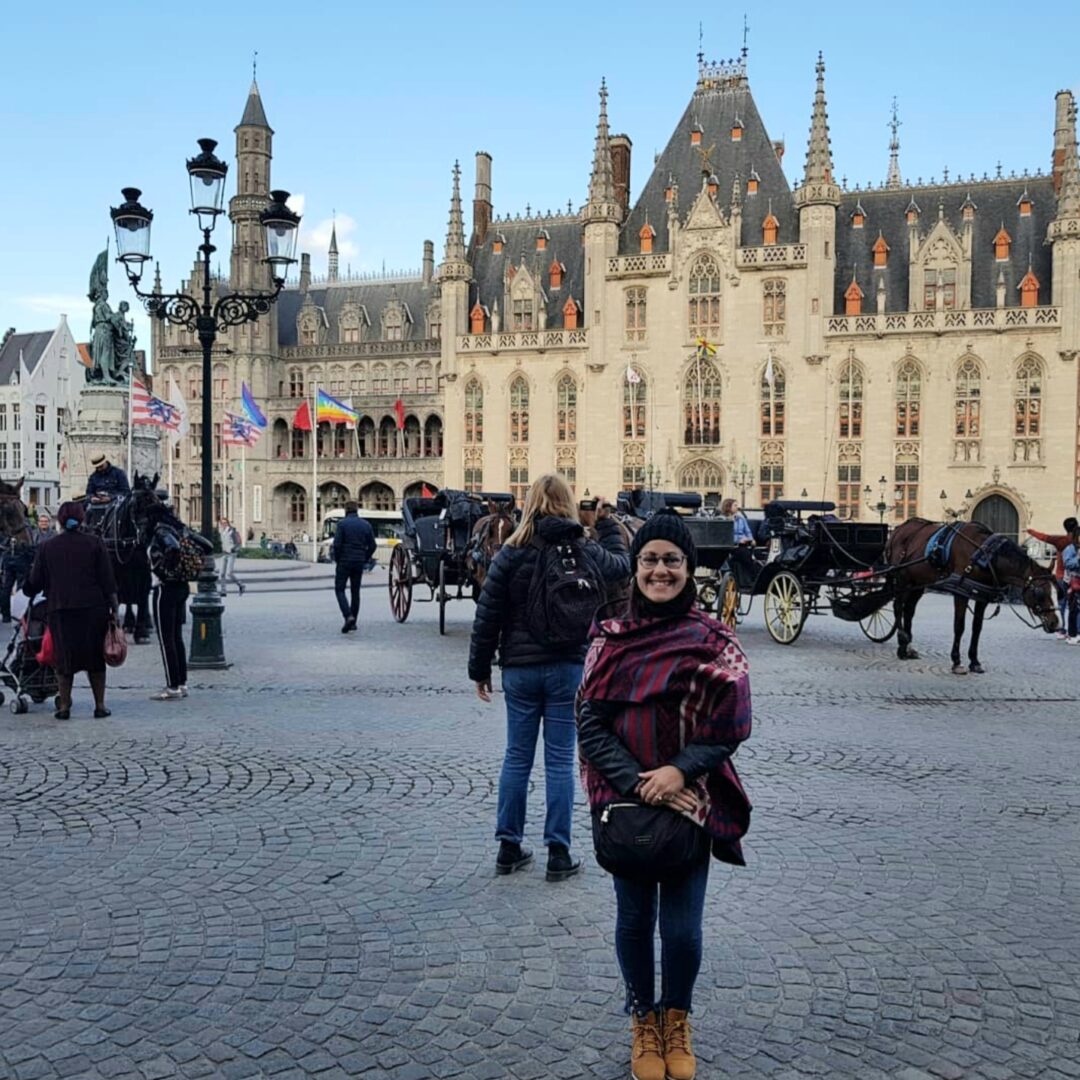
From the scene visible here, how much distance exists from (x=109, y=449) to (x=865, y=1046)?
25.7m

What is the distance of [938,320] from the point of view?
4544cm

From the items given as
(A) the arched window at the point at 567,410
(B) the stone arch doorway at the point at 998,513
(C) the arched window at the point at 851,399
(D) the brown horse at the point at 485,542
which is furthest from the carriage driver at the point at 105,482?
(B) the stone arch doorway at the point at 998,513

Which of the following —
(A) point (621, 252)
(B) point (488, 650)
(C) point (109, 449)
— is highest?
(A) point (621, 252)

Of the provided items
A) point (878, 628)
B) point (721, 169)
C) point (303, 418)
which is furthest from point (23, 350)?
point (878, 628)

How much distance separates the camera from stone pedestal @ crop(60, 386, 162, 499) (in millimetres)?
25469

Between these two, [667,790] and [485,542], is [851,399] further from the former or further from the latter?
[667,790]

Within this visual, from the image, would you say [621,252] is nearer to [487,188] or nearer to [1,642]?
[487,188]

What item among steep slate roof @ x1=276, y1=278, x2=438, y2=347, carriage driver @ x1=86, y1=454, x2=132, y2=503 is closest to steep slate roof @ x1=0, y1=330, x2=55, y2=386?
steep slate roof @ x1=276, y1=278, x2=438, y2=347

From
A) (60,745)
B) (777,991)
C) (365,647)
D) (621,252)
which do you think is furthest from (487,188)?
(777,991)

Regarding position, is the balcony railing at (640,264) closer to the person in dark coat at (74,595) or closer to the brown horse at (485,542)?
the brown horse at (485,542)

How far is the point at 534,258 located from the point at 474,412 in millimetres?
9112

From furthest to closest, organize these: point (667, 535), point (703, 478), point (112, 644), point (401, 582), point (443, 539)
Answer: point (703, 478) → point (401, 582) → point (443, 539) → point (112, 644) → point (667, 535)

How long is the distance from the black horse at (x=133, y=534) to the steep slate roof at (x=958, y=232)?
40.2 m

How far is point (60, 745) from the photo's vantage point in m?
7.84
